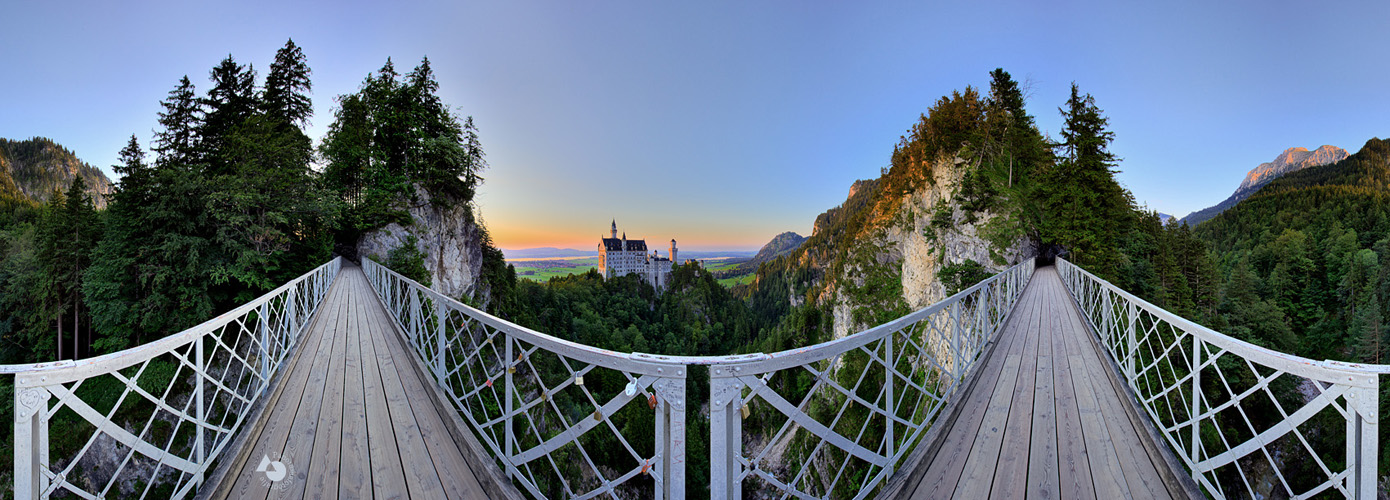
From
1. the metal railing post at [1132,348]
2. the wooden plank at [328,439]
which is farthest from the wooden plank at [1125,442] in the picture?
the wooden plank at [328,439]

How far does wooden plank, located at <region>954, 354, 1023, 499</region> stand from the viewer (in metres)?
2.59

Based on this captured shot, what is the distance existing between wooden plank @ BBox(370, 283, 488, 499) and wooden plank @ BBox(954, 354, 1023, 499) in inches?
112

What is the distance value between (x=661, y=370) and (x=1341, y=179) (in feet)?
306

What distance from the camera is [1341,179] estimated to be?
52.7m

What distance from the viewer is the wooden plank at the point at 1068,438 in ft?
8.61

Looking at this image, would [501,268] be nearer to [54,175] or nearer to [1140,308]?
[1140,308]

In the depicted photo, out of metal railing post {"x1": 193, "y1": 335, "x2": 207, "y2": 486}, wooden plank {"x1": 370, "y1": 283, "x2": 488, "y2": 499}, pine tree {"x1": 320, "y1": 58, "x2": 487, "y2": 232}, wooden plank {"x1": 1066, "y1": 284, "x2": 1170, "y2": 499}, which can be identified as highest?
pine tree {"x1": 320, "y1": 58, "x2": 487, "y2": 232}

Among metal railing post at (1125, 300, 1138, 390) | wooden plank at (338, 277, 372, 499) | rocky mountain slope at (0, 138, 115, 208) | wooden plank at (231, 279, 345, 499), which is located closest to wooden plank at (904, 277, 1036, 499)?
metal railing post at (1125, 300, 1138, 390)

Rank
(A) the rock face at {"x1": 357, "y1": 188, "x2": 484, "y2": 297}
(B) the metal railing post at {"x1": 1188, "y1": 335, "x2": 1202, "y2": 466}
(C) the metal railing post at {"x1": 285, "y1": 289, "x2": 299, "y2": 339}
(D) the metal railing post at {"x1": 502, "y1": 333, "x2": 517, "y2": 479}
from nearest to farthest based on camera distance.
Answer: (D) the metal railing post at {"x1": 502, "y1": 333, "x2": 517, "y2": 479} < (B) the metal railing post at {"x1": 1188, "y1": 335, "x2": 1202, "y2": 466} < (C) the metal railing post at {"x1": 285, "y1": 289, "x2": 299, "y2": 339} < (A) the rock face at {"x1": 357, "y1": 188, "x2": 484, "y2": 297}

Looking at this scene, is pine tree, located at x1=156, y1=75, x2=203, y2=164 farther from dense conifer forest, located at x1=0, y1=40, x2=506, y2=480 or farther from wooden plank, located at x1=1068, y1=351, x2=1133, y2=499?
wooden plank, located at x1=1068, y1=351, x2=1133, y2=499

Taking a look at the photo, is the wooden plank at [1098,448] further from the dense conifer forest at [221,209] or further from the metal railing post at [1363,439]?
the dense conifer forest at [221,209]

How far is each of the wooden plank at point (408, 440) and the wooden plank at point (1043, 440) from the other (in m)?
3.48

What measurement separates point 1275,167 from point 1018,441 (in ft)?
552

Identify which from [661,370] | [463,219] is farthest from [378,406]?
[463,219]
